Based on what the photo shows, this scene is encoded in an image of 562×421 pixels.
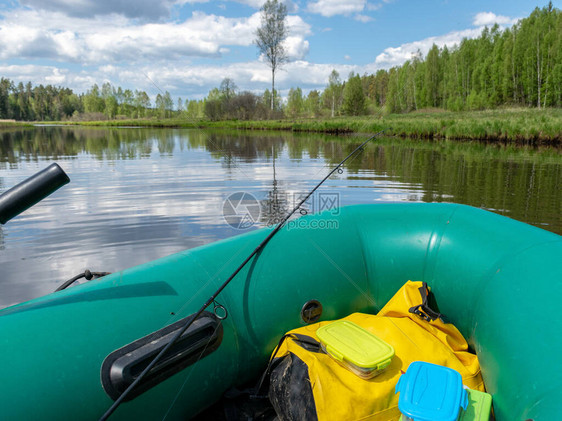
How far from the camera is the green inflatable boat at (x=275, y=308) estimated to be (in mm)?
1174

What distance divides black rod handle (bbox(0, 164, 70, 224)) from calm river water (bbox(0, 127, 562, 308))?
2.52 m

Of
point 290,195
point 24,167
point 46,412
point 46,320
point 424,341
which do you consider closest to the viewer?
point 46,412

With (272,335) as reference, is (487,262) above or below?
above

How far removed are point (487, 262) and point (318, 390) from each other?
1041 mm

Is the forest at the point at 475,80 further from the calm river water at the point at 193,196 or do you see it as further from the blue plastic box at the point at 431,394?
the blue plastic box at the point at 431,394

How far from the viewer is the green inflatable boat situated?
1174mm

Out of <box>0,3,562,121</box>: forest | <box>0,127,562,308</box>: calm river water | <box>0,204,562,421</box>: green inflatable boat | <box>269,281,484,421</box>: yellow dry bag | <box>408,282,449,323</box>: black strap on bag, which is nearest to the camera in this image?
<box>0,204,562,421</box>: green inflatable boat

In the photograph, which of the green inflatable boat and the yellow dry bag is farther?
the yellow dry bag

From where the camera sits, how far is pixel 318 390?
1.45m

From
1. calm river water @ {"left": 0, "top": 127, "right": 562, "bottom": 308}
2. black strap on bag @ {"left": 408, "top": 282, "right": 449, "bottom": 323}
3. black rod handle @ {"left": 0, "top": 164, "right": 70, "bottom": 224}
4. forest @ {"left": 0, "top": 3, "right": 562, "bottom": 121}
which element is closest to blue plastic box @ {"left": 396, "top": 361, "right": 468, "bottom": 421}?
black strap on bag @ {"left": 408, "top": 282, "right": 449, "bottom": 323}

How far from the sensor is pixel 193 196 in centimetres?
699

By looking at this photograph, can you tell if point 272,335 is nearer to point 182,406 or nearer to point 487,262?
point 182,406

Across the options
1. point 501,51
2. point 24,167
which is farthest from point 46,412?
point 501,51

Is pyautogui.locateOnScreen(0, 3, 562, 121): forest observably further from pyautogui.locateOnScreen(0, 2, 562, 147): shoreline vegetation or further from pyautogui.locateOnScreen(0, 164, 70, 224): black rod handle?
pyautogui.locateOnScreen(0, 164, 70, 224): black rod handle
